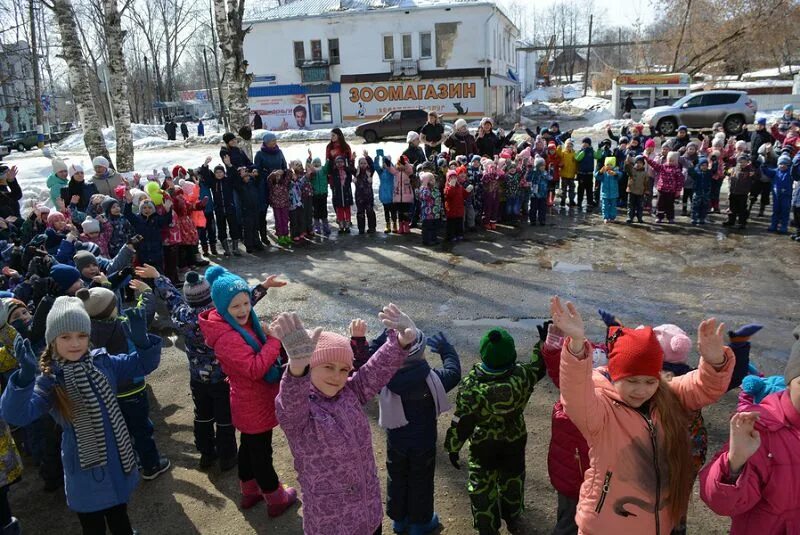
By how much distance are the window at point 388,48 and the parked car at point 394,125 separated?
9422 millimetres

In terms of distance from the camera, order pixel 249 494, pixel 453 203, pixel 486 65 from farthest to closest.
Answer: pixel 486 65, pixel 453 203, pixel 249 494

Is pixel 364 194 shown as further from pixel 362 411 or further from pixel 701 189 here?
pixel 362 411

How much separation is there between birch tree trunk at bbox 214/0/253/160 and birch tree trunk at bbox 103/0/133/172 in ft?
8.59

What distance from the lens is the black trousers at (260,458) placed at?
382 cm

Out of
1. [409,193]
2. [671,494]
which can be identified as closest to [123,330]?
[671,494]

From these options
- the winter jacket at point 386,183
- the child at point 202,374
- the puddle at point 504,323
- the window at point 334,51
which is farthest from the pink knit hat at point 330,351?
the window at point 334,51

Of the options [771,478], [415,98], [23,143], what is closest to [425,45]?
[415,98]

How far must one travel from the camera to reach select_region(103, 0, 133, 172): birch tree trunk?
47.4ft

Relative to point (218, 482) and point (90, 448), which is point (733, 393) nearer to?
point (218, 482)

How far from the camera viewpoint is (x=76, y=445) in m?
3.15

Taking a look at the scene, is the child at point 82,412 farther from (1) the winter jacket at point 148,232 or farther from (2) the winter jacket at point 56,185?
(2) the winter jacket at point 56,185

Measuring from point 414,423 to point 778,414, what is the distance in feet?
5.98

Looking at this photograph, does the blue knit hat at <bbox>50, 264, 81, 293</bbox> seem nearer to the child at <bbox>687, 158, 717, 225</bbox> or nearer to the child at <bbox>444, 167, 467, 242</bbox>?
the child at <bbox>444, 167, 467, 242</bbox>

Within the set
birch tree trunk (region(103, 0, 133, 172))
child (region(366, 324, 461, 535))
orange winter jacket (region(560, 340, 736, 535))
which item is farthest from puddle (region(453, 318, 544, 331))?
birch tree trunk (region(103, 0, 133, 172))
